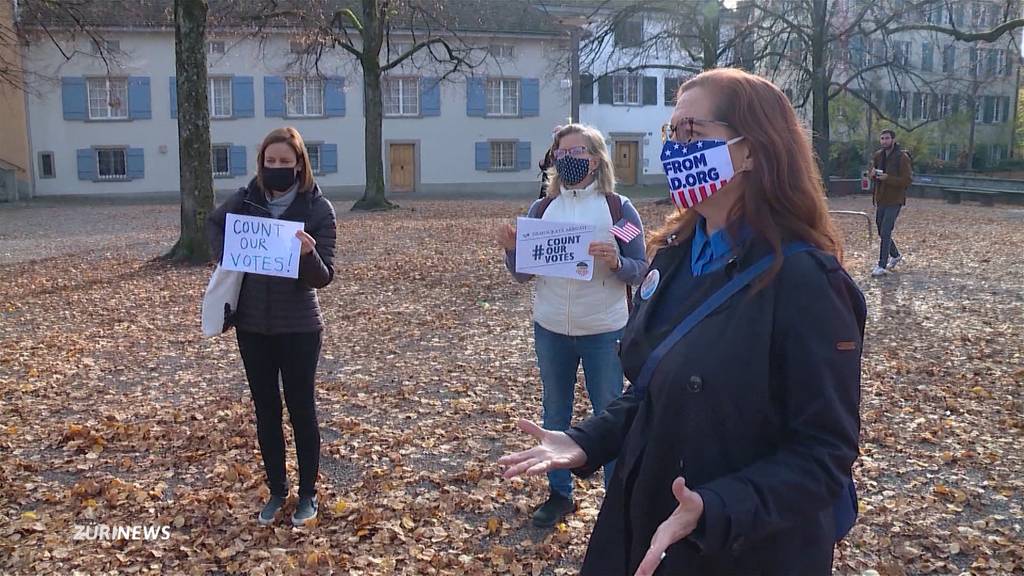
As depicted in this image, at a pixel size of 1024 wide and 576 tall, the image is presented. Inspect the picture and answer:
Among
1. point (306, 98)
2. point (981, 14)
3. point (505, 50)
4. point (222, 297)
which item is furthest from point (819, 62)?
point (222, 297)

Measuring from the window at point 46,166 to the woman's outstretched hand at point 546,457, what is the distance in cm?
4076

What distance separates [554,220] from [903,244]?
15019 mm

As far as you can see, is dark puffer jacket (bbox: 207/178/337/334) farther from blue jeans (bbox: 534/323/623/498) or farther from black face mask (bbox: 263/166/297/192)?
blue jeans (bbox: 534/323/623/498)

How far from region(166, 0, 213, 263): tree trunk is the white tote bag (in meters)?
10.4

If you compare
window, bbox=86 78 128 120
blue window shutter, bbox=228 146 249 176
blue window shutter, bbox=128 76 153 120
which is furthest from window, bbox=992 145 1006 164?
window, bbox=86 78 128 120

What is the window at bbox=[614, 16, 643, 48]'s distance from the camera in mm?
28781

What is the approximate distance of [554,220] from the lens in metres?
4.52

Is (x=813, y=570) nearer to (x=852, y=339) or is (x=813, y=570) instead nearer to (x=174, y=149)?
(x=852, y=339)

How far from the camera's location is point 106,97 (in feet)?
126

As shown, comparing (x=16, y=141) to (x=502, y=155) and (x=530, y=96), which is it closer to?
(x=502, y=155)

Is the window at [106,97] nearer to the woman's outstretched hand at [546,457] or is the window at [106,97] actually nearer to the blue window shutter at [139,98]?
the blue window shutter at [139,98]

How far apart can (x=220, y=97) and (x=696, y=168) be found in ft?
132

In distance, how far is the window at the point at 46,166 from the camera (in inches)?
1480

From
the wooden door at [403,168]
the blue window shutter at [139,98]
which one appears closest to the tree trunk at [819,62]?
the wooden door at [403,168]
